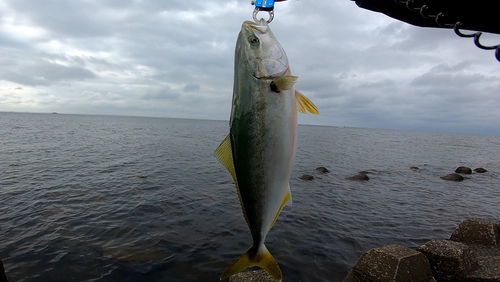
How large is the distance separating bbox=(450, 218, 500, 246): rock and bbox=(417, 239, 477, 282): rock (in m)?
2.04

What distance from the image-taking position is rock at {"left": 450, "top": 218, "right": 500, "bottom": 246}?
9289mm

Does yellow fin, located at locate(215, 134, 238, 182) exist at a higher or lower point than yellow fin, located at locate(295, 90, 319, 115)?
lower

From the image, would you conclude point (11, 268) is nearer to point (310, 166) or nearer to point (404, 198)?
Answer: point (404, 198)

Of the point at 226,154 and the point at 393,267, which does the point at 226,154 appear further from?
the point at 393,267

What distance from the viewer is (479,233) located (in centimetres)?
952

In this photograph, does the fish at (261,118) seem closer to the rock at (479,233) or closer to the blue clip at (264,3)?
the blue clip at (264,3)

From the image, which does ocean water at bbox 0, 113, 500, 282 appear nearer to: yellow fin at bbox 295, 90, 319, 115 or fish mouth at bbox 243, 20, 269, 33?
yellow fin at bbox 295, 90, 319, 115

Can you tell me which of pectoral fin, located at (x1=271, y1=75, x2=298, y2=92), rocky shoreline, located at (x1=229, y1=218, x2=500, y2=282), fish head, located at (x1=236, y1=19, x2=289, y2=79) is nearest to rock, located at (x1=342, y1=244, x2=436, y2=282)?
rocky shoreline, located at (x1=229, y1=218, x2=500, y2=282)

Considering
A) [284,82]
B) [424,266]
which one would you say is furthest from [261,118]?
[424,266]

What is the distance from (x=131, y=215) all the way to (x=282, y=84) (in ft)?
48.4

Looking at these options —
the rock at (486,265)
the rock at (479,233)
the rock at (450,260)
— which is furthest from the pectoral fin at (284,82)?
the rock at (479,233)

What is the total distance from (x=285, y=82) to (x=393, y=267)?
22.3 ft

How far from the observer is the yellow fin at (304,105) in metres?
2.65

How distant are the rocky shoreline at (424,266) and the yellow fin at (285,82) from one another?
6.32 m
